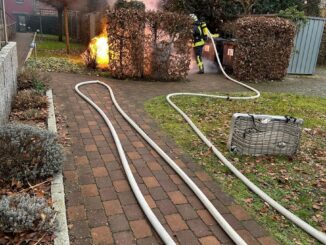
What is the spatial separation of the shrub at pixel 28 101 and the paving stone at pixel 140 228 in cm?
351

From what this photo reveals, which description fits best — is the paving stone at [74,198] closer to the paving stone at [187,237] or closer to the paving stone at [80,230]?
the paving stone at [80,230]

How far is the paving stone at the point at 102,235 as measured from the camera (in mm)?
2848

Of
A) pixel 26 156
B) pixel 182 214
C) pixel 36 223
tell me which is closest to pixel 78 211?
pixel 36 223

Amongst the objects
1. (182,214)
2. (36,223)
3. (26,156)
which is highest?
(26,156)

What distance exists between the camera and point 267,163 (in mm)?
4621

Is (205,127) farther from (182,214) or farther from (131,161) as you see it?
(182,214)

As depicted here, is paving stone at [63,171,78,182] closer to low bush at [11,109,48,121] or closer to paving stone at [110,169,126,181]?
paving stone at [110,169,126,181]

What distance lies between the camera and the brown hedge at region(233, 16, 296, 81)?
10023 millimetres

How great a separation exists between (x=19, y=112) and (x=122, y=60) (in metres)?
4.32

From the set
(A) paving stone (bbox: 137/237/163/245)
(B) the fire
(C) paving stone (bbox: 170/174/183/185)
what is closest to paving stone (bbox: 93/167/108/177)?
(C) paving stone (bbox: 170/174/183/185)

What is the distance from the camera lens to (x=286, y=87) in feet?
33.4

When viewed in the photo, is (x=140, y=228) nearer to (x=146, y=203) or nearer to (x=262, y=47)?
(x=146, y=203)

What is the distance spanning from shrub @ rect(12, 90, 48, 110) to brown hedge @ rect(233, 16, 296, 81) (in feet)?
21.8

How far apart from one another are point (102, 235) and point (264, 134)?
2.80m
